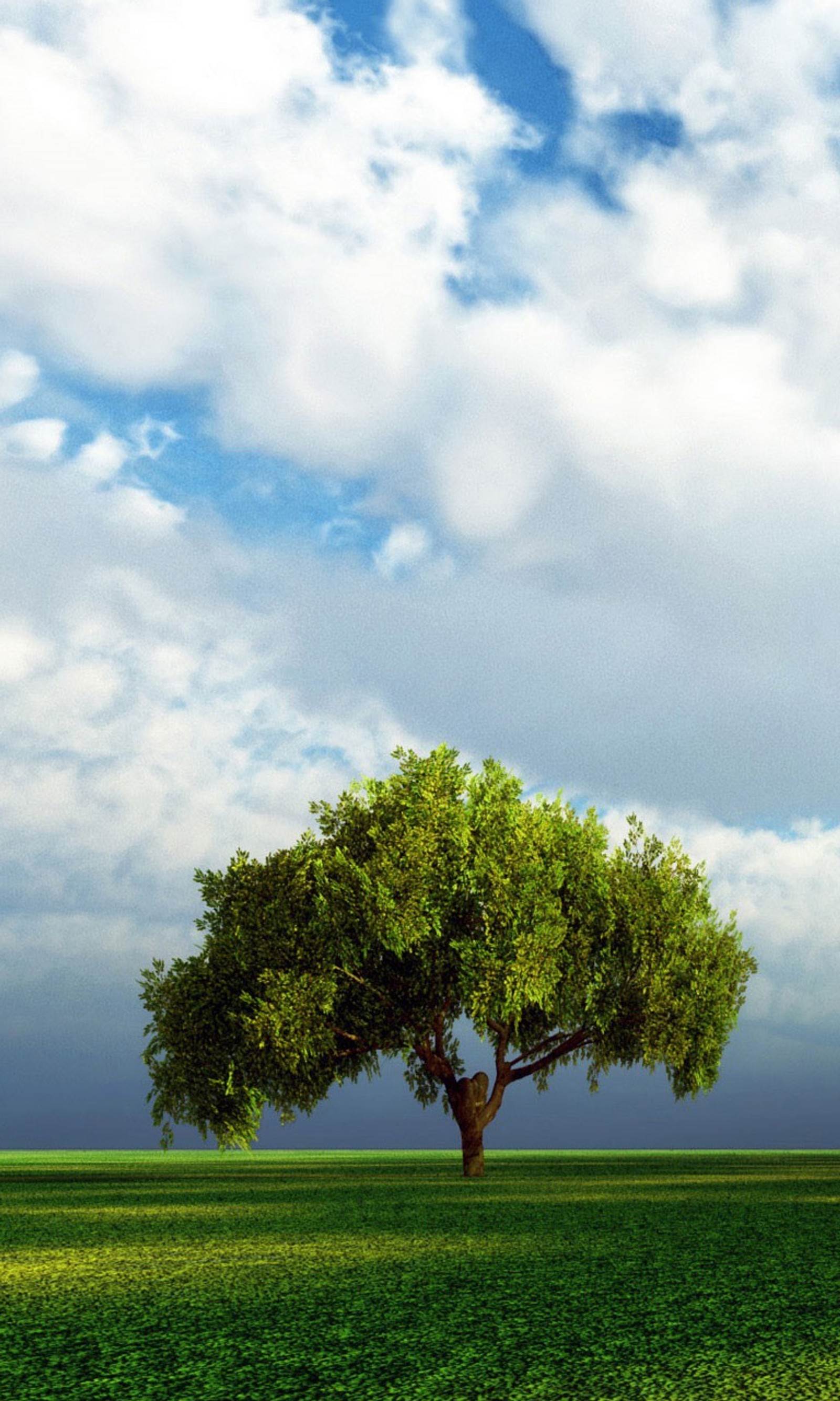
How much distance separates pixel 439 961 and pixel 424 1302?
87.5 ft

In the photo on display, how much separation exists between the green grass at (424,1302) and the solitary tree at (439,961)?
38.6 ft

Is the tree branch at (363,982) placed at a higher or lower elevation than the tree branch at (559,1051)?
higher

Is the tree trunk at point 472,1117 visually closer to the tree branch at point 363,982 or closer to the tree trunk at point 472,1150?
the tree trunk at point 472,1150

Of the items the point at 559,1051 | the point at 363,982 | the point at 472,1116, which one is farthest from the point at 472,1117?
the point at 363,982

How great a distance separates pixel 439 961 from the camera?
3659cm

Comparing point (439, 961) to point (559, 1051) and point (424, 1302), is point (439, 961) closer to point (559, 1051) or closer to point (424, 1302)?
point (559, 1051)

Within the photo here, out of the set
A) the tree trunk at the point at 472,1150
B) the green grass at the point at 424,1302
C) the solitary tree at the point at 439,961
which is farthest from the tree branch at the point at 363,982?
the green grass at the point at 424,1302

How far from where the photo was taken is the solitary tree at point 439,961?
35.3 meters

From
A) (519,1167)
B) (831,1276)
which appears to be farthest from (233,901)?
(831,1276)

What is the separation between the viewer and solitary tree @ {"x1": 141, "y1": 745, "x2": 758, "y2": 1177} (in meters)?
35.3

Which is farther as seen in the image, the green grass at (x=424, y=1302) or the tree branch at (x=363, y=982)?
the tree branch at (x=363, y=982)

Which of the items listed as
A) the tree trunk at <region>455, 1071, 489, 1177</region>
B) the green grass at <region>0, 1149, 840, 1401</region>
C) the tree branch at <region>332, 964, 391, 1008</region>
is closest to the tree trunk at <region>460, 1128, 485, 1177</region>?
the tree trunk at <region>455, 1071, 489, 1177</region>

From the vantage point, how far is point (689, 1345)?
8.13 metres

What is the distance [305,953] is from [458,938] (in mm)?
4491
